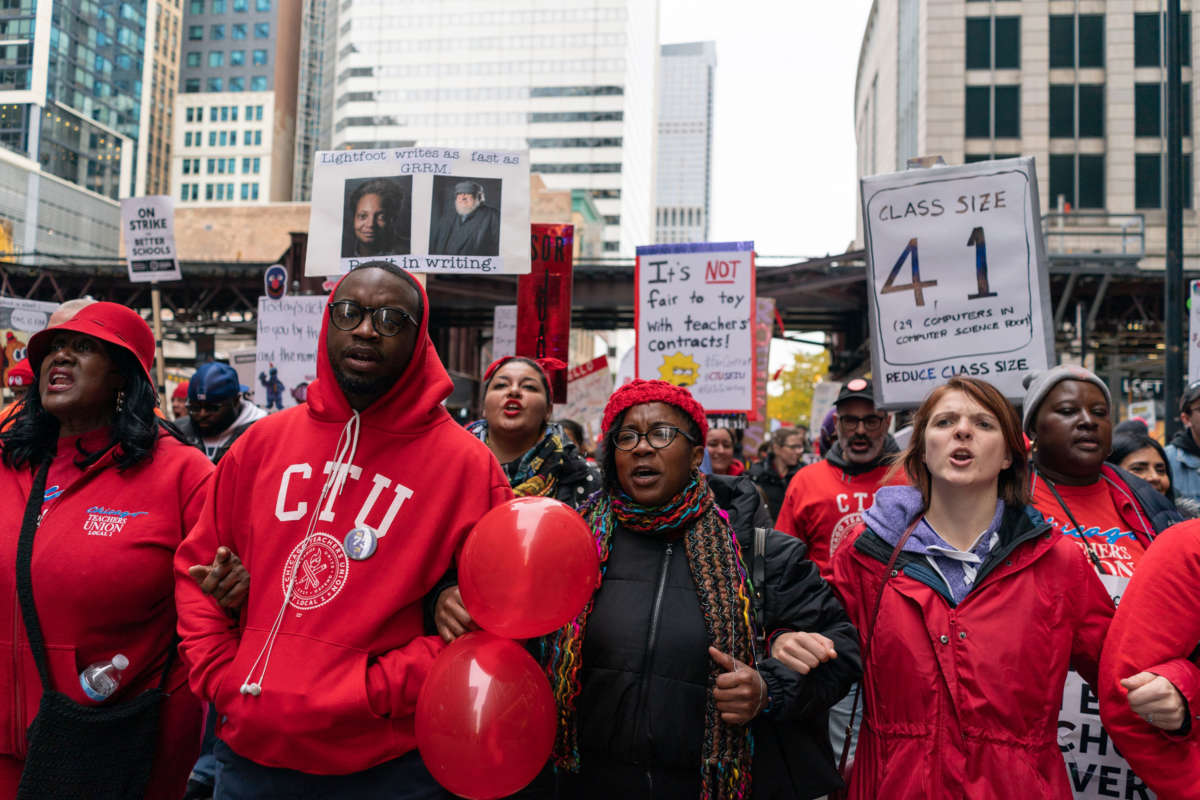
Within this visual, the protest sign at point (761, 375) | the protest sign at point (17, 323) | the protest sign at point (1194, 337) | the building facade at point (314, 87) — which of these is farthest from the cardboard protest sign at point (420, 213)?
Answer: the building facade at point (314, 87)

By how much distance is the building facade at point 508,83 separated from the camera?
104m

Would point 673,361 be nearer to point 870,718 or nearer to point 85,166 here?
point 870,718

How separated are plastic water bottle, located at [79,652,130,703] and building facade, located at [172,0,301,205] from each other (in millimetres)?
117246

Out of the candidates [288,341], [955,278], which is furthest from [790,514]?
[288,341]

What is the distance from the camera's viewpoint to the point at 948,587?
263cm

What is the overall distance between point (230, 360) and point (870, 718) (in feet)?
35.9

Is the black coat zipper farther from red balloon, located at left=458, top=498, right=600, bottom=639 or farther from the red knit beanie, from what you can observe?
the red knit beanie

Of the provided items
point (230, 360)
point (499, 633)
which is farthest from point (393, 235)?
point (230, 360)

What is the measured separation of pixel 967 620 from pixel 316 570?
1.71 meters

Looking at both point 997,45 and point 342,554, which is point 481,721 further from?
point 997,45

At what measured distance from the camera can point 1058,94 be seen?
35.7 m

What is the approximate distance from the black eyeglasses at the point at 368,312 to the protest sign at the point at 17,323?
1083cm

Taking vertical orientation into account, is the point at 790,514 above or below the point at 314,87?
below

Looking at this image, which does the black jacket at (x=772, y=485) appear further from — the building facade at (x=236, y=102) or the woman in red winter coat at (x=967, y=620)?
the building facade at (x=236, y=102)
